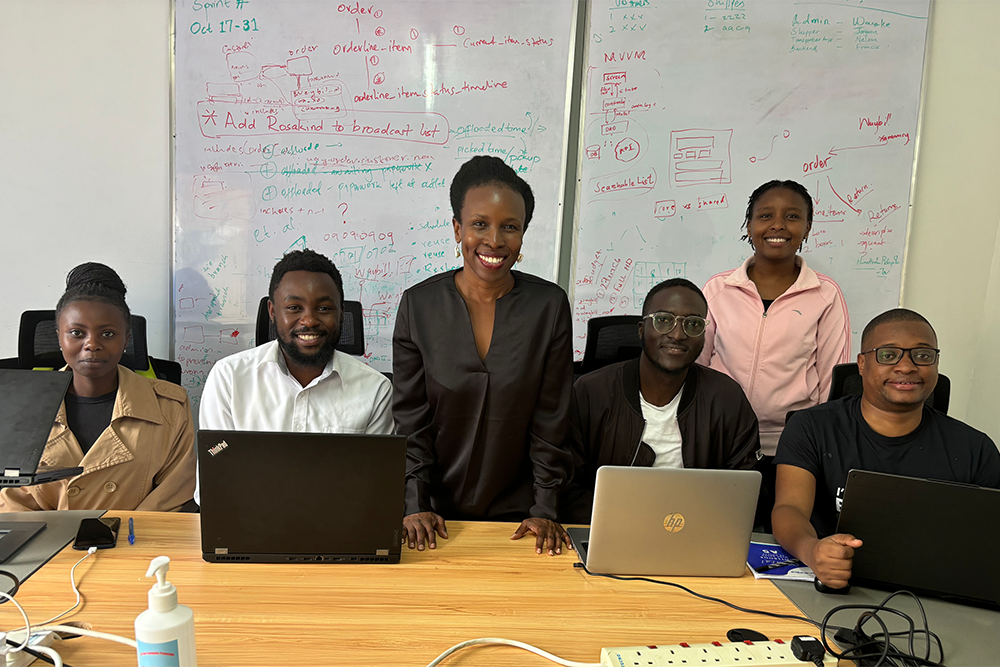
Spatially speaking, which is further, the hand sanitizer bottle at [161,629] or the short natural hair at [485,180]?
the short natural hair at [485,180]

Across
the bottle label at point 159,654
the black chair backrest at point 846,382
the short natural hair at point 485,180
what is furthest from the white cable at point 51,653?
the black chair backrest at point 846,382

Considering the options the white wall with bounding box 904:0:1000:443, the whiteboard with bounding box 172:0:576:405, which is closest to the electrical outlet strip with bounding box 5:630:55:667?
the whiteboard with bounding box 172:0:576:405

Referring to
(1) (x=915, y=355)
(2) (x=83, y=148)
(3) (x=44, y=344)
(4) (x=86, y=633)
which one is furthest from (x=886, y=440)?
(2) (x=83, y=148)

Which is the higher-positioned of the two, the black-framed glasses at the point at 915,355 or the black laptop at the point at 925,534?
the black-framed glasses at the point at 915,355

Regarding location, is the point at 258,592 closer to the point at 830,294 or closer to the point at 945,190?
the point at 830,294

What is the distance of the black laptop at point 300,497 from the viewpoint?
127 centimetres

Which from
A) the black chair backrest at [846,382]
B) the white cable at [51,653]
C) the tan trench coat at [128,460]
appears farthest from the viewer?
the black chair backrest at [846,382]

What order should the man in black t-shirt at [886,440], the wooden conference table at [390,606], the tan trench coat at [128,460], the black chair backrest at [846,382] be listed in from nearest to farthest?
the wooden conference table at [390,606], the man in black t-shirt at [886,440], the tan trench coat at [128,460], the black chair backrest at [846,382]

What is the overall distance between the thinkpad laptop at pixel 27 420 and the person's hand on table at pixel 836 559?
1593 millimetres

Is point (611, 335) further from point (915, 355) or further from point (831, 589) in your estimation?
point (831, 589)

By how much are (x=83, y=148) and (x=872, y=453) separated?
3.58m

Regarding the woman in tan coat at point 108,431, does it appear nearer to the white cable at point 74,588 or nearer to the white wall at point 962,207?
the white cable at point 74,588

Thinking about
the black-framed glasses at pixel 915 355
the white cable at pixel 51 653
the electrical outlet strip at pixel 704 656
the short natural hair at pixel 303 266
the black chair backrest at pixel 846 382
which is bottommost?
the white cable at pixel 51 653

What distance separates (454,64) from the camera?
314 cm
